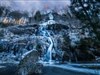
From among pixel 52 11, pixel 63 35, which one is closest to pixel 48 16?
pixel 52 11

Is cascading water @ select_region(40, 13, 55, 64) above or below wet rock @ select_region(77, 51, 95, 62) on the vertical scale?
above

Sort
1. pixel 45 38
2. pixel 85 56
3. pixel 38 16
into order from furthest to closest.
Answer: pixel 38 16
pixel 45 38
pixel 85 56

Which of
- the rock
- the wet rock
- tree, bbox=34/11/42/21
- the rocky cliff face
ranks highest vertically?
tree, bbox=34/11/42/21

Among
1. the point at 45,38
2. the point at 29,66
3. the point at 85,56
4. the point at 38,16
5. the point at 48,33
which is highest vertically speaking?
the point at 38,16

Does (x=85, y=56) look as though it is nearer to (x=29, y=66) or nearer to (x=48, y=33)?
(x=48, y=33)

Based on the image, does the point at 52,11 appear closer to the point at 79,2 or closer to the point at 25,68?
the point at 25,68

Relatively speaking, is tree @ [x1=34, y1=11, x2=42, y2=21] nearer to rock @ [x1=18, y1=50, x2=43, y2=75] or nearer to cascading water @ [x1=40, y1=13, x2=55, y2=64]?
cascading water @ [x1=40, y1=13, x2=55, y2=64]

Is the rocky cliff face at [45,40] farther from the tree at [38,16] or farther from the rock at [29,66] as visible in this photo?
the rock at [29,66]

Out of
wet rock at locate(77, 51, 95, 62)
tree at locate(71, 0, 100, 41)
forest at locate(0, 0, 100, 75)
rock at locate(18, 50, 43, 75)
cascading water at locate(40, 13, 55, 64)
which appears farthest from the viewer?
cascading water at locate(40, 13, 55, 64)

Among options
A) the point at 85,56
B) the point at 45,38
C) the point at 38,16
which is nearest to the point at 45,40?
the point at 45,38

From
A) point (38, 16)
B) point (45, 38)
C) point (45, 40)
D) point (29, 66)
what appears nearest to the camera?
point (29, 66)

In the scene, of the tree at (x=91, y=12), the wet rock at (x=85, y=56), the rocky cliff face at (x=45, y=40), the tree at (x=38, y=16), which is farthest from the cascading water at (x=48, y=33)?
the tree at (x=91, y=12)

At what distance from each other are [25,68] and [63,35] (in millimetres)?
6056

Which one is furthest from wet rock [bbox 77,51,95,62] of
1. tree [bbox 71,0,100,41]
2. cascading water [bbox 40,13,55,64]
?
tree [bbox 71,0,100,41]
